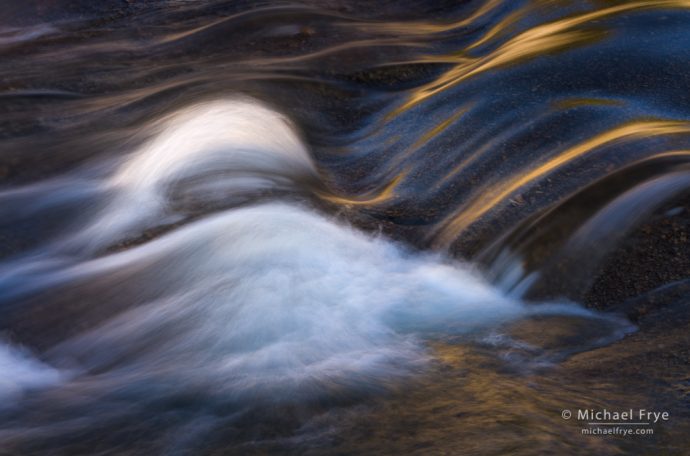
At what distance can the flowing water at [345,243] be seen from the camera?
3262mm

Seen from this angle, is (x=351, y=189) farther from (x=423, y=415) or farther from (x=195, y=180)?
(x=423, y=415)

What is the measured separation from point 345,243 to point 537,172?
1123 mm

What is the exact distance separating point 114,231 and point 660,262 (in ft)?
9.72

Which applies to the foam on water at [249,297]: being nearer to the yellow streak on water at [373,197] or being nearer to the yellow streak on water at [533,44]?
the yellow streak on water at [373,197]

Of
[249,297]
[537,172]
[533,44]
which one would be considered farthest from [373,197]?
[533,44]

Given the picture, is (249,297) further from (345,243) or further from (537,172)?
(537,172)

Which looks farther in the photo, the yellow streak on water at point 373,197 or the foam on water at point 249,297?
the yellow streak on water at point 373,197

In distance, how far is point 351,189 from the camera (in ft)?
17.7

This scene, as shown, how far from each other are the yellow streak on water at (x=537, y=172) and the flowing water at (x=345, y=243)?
2 centimetres

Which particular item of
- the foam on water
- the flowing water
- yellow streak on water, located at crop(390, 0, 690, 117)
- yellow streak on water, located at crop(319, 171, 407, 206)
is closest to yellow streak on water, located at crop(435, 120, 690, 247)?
the flowing water

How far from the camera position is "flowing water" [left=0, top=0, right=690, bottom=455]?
3.26 metres

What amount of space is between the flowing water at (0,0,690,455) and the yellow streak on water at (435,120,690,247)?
0.08 ft

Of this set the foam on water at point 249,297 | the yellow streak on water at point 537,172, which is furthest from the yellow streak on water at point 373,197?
the yellow streak on water at point 537,172

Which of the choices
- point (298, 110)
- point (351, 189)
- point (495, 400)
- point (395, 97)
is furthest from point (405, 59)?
point (495, 400)
